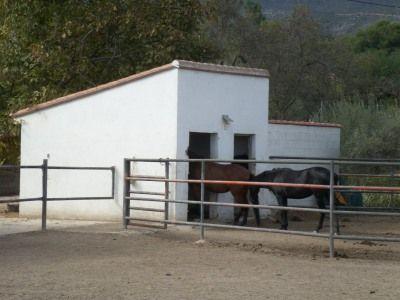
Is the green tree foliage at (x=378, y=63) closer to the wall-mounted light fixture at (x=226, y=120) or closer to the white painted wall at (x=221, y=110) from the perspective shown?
the white painted wall at (x=221, y=110)

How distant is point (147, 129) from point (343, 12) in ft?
239

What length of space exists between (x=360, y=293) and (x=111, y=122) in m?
8.93

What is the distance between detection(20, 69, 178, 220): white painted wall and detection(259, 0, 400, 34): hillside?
61735 mm

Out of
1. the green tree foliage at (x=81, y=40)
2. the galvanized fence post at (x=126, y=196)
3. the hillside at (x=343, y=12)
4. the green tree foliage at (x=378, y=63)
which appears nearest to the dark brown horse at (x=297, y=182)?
the galvanized fence post at (x=126, y=196)

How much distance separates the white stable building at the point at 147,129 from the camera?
1591cm

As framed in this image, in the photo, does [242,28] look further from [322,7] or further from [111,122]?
[322,7]

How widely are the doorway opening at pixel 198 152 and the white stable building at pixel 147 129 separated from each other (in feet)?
0.09

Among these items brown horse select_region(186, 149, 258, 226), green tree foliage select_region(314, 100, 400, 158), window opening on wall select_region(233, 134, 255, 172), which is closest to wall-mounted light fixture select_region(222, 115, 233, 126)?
window opening on wall select_region(233, 134, 255, 172)

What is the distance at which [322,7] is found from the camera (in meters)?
88.6

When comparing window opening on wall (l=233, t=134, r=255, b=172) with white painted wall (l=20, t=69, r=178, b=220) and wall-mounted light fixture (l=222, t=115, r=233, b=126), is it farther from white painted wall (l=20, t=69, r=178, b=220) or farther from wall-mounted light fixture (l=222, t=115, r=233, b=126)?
white painted wall (l=20, t=69, r=178, b=220)

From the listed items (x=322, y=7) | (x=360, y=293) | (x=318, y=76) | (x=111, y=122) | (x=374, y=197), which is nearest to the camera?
(x=360, y=293)

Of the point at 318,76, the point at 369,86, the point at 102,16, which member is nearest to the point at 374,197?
the point at 102,16

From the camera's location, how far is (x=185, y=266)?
36.2 ft

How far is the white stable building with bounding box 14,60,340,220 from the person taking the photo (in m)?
15.9
